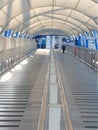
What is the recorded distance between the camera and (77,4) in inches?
1358

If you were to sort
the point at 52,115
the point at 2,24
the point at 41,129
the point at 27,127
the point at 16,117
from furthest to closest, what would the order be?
the point at 2,24 → the point at 16,117 → the point at 27,127 → the point at 41,129 → the point at 52,115

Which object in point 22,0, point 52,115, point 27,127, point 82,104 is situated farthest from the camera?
point 22,0

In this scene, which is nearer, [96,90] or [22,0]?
[96,90]

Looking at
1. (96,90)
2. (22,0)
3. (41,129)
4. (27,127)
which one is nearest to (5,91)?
(96,90)

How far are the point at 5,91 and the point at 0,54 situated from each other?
5.74 meters

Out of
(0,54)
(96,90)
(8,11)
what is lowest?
(96,90)

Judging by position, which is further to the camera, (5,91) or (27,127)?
(5,91)

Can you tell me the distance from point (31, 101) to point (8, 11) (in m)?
23.7

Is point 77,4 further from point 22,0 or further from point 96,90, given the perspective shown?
point 96,90

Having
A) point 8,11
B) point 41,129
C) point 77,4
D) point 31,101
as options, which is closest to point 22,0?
point 8,11

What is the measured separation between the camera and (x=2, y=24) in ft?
121

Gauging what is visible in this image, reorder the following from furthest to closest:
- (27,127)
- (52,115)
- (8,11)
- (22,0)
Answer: (8,11)
(22,0)
(27,127)
(52,115)

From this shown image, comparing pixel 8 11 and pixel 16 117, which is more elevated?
pixel 8 11

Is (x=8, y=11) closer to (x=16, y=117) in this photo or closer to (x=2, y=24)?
(x=2, y=24)
